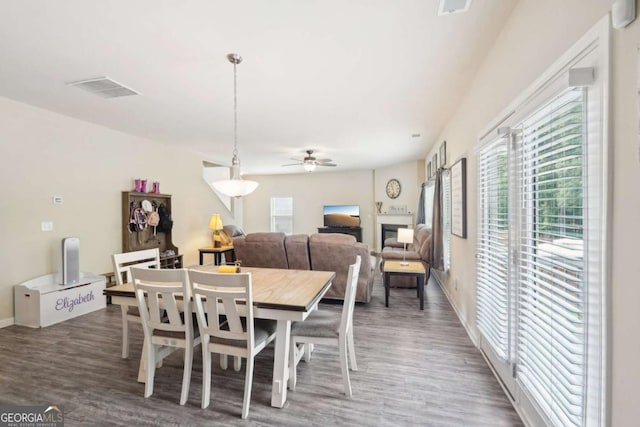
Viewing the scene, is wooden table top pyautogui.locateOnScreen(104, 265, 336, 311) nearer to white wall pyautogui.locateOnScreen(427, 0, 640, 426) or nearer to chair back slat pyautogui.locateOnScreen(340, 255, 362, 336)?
chair back slat pyautogui.locateOnScreen(340, 255, 362, 336)

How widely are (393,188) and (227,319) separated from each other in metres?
7.31

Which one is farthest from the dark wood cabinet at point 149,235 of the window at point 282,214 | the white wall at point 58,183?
the window at point 282,214

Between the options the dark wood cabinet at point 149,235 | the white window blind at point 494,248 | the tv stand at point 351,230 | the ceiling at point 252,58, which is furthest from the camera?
the tv stand at point 351,230

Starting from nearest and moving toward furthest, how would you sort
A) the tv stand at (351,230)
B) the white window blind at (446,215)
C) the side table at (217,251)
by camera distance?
the white window blind at (446,215)
the side table at (217,251)
the tv stand at (351,230)

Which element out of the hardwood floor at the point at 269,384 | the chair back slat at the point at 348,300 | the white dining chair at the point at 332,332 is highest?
the chair back slat at the point at 348,300

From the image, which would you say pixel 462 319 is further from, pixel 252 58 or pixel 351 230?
pixel 351 230

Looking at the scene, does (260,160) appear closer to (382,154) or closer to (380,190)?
(382,154)

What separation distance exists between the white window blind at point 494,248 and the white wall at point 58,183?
5071 mm

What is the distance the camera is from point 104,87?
9.94 ft

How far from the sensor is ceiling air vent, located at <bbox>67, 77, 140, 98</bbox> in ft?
9.47

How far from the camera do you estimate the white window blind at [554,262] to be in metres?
1.27

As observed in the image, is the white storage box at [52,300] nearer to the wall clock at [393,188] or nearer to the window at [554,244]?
the window at [554,244]

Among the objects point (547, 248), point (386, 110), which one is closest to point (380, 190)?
point (386, 110)

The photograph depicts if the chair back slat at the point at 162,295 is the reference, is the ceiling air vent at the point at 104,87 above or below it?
above
